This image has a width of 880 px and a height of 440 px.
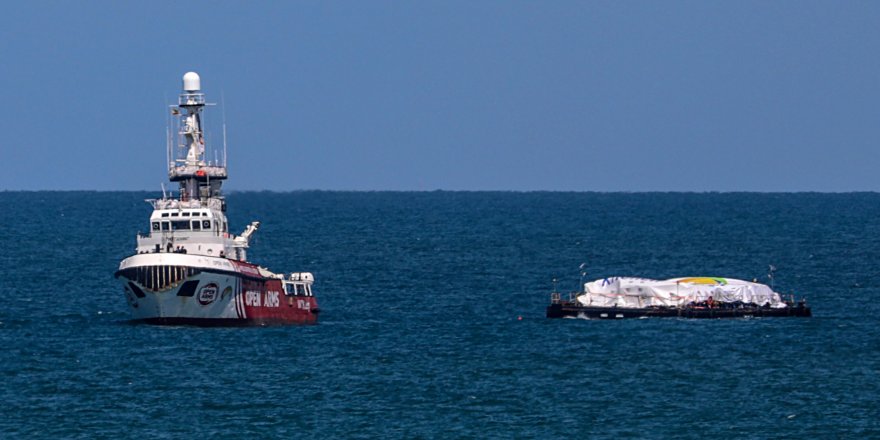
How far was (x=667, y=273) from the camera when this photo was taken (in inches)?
7338

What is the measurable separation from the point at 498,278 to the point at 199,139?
192ft

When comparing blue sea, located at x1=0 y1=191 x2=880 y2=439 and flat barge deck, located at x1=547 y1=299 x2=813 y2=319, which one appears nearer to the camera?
blue sea, located at x1=0 y1=191 x2=880 y2=439

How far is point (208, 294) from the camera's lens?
11519 cm

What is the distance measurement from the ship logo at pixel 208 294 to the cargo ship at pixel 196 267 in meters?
0.06

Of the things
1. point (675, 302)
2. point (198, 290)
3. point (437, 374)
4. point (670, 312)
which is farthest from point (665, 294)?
point (198, 290)

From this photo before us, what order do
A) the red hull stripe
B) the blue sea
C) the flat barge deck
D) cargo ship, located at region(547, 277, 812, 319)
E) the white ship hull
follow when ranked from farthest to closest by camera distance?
cargo ship, located at region(547, 277, 812, 319)
the flat barge deck
the red hull stripe
the white ship hull
the blue sea

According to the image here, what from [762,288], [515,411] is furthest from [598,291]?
[515,411]

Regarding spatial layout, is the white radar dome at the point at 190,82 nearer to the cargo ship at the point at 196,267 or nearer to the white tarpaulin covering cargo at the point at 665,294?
the cargo ship at the point at 196,267

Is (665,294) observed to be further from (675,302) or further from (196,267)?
(196,267)

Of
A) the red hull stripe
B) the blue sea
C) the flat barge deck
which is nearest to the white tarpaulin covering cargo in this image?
the flat barge deck

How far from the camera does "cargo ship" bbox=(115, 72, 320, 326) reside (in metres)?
113

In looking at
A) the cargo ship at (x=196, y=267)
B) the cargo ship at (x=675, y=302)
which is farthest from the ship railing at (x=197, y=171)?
the cargo ship at (x=675, y=302)

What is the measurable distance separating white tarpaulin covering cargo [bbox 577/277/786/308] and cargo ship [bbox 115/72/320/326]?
2255cm

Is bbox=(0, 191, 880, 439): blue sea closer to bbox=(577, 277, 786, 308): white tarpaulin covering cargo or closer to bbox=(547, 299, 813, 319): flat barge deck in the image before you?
bbox=(547, 299, 813, 319): flat barge deck
